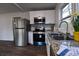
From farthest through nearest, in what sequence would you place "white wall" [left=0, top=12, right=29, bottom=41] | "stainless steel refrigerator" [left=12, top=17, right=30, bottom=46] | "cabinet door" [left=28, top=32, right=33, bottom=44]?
"white wall" [left=0, top=12, right=29, bottom=41], "cabinet door" [left=28, top=32, right=33, bottom=44], "stainless steel refrigerator" [left=12, top=17, right=30, bottom=46]

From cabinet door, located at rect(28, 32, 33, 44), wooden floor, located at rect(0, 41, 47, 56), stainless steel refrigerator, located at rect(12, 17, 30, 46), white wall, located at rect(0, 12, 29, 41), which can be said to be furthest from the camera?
white wall, located at rect(0, 12, 29, 41)

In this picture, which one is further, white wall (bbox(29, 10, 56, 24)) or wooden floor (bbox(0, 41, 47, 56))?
white wall (bbox(29, 10, 56, 24))

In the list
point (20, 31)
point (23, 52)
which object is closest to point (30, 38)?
point (20, 31)

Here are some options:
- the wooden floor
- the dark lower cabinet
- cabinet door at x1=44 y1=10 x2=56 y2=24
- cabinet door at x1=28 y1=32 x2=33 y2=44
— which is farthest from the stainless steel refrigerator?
cabinet door at x1=44 y1=10 x2=56 y2=24

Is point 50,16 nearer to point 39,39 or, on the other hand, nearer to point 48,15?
point 48,15

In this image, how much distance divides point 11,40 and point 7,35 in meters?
0.45

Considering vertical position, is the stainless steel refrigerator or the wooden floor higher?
the stainless steel refrigerator

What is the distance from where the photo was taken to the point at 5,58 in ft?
2.34

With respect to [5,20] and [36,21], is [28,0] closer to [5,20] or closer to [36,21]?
[36,21]

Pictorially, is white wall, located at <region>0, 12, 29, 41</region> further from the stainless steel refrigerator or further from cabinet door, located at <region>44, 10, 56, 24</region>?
cabinet door, located at <region>44, 10, 56, 24</region>

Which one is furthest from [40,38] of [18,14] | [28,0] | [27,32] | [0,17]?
[28,0]

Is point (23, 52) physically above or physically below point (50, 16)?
below

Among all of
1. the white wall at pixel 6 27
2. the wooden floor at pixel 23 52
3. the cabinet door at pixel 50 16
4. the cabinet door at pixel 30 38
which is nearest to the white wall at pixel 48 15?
the cabinet door at pixel 50 16

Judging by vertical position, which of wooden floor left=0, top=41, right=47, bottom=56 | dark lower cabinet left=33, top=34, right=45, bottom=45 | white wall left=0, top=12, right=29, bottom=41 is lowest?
wooden floor left=0, top=41, right=47, bottom=56
